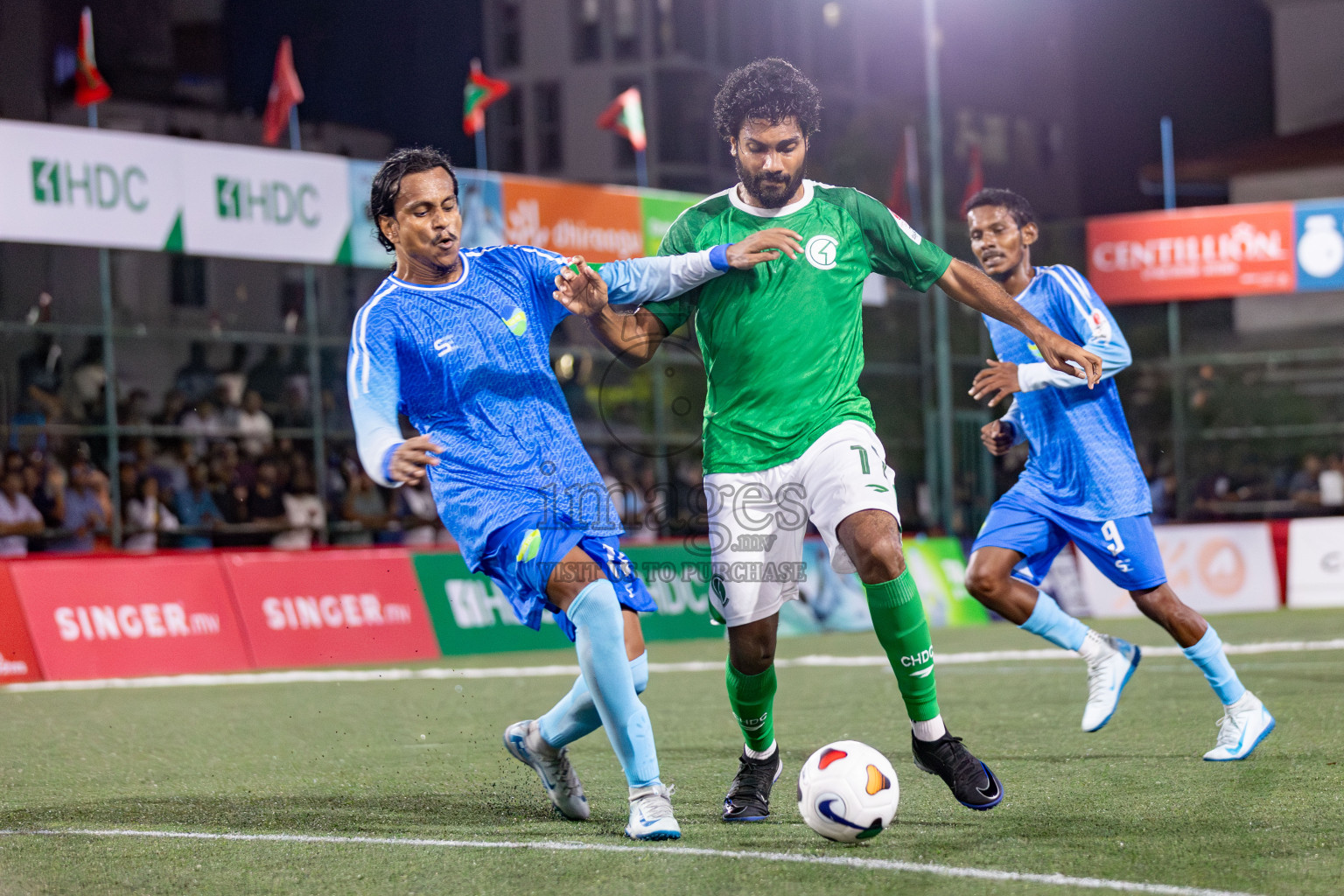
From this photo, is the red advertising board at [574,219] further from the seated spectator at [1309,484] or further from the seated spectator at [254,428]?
the seated spectator at [1309,484]

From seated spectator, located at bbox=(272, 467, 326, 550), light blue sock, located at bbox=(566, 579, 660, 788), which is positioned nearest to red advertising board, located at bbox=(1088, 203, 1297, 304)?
seated spectator, located at bbox=(272, 467, 326, 550)

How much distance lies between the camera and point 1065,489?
7.39 meters

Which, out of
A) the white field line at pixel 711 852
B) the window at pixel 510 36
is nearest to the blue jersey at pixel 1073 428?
the white field line at pixel 711 852

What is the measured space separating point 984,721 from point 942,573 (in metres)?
10.3

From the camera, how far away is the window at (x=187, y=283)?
812 inches

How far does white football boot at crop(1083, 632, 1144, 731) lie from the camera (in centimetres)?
734

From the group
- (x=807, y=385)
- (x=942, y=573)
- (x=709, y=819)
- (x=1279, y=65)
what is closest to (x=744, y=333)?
(x=807, y=385)

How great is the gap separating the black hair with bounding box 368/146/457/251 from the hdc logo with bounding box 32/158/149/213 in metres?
10.4

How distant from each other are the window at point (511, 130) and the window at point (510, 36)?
0.97m

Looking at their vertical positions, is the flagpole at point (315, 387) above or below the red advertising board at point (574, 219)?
below

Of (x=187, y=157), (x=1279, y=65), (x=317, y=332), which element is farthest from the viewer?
(x=1279, y=65)

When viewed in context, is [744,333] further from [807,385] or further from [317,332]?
[317,332]

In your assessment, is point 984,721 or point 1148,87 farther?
point 1148,87

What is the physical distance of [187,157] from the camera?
15.7m
